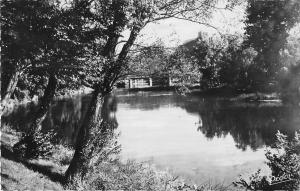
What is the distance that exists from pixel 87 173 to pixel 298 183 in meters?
8.92

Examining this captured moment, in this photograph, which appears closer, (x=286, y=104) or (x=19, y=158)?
(x=19, y=158)

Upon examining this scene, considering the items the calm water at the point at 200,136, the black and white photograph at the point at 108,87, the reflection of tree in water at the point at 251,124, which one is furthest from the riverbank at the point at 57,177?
the reflection of tree in water at the point at 251,124

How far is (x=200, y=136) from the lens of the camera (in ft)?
112

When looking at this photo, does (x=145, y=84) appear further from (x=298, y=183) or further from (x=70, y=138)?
(x=298, y=183)

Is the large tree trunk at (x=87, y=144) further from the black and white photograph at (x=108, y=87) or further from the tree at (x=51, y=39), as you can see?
the tree at (x=51, y=39)

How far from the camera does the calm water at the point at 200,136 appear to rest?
939 inches

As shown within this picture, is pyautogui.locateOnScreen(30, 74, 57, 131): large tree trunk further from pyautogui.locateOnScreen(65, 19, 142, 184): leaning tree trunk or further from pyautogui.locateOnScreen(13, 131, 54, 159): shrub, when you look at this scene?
pyautogui.locateOnScreen(65, 19, 142, 184): leaning tree trunk

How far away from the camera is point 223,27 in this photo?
1599cm

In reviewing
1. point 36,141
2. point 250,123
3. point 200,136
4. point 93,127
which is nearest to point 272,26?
point 250,123

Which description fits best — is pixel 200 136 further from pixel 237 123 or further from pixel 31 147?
pixel 31 147

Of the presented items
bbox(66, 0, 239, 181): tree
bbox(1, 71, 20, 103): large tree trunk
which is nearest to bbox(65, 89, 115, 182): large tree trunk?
bbox(66, 0, 239, 181): tree

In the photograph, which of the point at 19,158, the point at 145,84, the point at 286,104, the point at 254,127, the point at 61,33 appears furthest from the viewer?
the point at 145,84

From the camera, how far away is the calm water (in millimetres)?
23859

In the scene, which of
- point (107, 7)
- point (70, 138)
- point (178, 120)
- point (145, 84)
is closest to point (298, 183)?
point (107, 7)
